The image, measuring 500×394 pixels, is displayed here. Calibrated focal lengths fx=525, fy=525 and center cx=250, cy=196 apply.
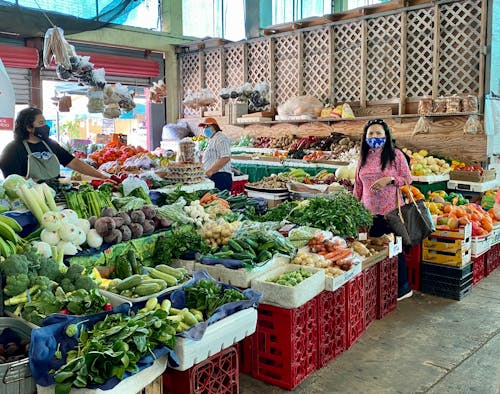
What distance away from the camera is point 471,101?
7547 millimetres

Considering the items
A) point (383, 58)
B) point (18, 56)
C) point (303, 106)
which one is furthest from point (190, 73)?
point (383, 58)

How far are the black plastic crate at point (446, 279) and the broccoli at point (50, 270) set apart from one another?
3763 millimetres

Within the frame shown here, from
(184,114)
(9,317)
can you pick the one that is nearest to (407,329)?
(9,317)

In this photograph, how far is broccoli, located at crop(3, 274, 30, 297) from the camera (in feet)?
8.80

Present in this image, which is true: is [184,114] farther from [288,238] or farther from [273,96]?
[288,238]

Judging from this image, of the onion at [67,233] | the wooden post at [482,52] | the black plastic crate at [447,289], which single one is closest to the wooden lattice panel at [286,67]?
the wooden post at [482,52]

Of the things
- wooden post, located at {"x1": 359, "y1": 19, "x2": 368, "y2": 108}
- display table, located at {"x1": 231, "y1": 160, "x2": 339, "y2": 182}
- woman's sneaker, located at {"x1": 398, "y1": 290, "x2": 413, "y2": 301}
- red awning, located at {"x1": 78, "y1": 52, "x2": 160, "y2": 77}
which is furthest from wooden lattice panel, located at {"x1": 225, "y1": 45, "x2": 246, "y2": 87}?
woman's sneaker, located at {"x1": 398, "y1": 290, "x2": 413, "y2": 301}

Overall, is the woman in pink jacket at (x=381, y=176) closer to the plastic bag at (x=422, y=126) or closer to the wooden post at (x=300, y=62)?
the plastic bag at (x=422, y=126)

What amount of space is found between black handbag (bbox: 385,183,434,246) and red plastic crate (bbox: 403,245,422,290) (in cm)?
42

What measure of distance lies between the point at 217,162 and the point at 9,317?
4.34 m

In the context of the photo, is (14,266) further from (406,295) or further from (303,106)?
(303,106)

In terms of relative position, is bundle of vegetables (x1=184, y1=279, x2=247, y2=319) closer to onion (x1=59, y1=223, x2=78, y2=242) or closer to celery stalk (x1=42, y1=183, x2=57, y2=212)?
onion (x1=59, y1=223, x2=78, y2=242)

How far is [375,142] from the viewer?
4.88 metres

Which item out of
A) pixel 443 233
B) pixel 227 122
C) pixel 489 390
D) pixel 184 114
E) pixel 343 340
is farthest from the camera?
pixel 184 114
